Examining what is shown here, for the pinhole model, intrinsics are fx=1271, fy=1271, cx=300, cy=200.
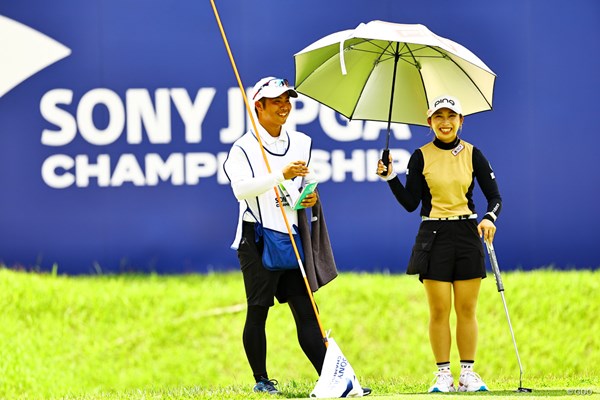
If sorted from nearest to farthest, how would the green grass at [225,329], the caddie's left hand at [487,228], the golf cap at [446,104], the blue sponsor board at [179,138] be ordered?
1. the caddie's left hand at [487,228]
2. the golf cap at [446,104]
3. the green grass at [225,329]
4. the blue sponsor board at [179,138]

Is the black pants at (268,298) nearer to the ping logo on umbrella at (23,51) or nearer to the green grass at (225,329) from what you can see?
the green grass at (225,329)

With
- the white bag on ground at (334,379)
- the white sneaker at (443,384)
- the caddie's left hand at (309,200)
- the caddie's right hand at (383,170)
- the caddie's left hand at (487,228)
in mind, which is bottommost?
the white sneaker at (443,384)

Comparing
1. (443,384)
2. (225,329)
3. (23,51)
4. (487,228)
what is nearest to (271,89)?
(487,228)

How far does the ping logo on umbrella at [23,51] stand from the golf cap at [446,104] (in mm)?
3359

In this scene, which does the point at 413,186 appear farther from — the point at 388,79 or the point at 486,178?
the point at 388,79

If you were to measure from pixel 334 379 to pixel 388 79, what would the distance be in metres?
1.70

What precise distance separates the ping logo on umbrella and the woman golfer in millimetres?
3374

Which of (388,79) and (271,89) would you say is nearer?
(271,89)

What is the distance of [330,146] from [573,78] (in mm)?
1765

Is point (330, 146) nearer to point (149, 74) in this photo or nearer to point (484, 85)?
point (149, 74)

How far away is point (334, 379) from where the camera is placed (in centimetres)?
577

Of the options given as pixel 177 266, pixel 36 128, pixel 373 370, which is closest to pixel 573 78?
pixel 373 370

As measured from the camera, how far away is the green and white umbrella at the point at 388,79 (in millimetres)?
6457

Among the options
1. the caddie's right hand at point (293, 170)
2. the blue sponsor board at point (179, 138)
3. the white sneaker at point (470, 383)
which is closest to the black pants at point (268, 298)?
the caddie's right hand at point (293, 170)
